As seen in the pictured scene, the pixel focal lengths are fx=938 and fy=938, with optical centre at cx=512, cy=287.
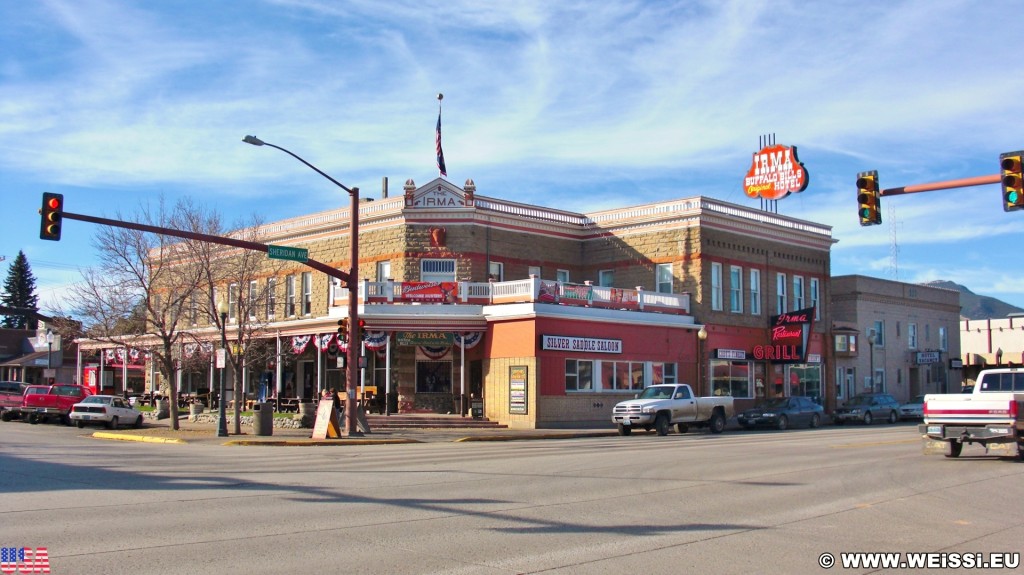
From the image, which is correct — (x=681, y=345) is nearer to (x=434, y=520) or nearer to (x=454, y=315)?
(x=454, y=315)

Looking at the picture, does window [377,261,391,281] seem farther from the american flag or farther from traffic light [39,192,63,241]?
traffic light [39,192,63,241]

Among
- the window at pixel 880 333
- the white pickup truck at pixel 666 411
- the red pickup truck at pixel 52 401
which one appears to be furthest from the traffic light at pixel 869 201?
the window at pixel 880 333

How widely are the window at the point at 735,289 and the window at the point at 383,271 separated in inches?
617

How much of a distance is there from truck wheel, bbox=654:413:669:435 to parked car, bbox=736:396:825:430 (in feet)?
23.1

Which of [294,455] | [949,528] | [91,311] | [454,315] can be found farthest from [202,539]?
[91,311]

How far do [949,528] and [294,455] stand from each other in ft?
50.8

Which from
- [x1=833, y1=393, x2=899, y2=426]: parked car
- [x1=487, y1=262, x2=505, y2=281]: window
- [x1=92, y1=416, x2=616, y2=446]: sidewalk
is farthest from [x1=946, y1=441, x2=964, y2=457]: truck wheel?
[x1=833, y1=393, x2=899, y2=426]: parked car

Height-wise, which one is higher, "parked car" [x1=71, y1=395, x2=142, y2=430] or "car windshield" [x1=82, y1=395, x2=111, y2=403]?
"car windshield" [x1=82, y1=395, x2=111, y2=403]

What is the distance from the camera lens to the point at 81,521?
11.1m

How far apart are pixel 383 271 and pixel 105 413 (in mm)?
12514

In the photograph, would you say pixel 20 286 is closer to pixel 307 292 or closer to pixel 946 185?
pixel 307 292

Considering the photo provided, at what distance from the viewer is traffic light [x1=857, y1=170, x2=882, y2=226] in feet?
66.9

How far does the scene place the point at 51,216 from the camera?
2152 cm

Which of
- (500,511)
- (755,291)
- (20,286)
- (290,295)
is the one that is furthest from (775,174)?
(20,286)
